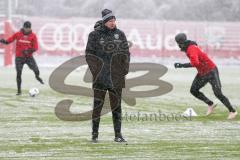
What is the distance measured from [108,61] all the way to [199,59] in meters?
4.33

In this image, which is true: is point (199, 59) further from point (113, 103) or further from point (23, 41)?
point (23, 41)

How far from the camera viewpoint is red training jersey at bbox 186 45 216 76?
53.1 ft

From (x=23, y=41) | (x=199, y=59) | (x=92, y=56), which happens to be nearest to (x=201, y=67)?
(x=199, y=59)

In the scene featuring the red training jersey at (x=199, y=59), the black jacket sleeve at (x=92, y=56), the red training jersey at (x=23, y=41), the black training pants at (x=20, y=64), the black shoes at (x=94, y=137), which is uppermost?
the black jacket sleeve at (x=92, y=56)

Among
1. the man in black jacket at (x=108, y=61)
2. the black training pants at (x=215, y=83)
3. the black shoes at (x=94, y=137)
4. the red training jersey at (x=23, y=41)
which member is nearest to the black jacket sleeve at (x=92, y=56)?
the man in black jacket at (x=108, y=61)

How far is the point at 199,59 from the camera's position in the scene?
54.5ft

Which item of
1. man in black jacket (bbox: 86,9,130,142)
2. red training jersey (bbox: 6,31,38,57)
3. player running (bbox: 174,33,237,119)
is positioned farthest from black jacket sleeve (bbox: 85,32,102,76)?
red training jersey (bbox: 6,31,38,57)

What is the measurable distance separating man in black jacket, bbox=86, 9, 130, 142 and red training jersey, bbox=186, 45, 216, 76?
3.69 meters

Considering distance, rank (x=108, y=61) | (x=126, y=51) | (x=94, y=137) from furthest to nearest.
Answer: (x=94, y=137) < (x=108, y=61) < (x=126, y=51)

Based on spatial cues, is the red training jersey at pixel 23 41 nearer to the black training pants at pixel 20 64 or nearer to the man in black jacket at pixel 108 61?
the black training pants at pixel 20 64

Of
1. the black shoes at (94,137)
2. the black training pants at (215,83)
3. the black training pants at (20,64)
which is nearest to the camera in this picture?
the black shoes at (94,137)

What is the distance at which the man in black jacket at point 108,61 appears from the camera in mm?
12555

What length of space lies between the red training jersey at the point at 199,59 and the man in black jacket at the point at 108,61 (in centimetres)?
369

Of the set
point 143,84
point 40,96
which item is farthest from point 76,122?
point 143,84
